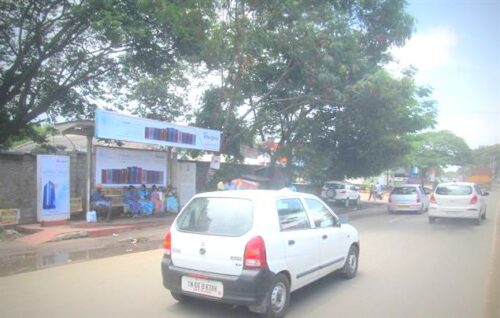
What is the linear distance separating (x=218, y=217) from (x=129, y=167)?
440 inches

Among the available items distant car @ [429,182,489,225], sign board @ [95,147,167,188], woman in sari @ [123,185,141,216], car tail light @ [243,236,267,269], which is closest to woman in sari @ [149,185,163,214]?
sign board @ [95,147,167,188]

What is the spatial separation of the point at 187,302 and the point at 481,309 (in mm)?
3989

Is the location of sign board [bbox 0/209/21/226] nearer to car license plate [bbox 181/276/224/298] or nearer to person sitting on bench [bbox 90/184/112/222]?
person sitting on bench [bbox 90/184/112/222]

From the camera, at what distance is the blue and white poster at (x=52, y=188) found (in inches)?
519

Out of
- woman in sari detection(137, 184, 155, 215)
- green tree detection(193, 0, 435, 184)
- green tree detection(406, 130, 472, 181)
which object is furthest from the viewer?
green tree detection(406, 130, 472, 181)

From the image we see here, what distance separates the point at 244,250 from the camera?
5.23 metres

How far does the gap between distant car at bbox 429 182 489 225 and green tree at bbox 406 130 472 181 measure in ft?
152

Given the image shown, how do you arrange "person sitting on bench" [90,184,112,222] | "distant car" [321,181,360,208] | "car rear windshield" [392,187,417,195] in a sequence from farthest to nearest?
"distant car" [321,181,360,208] < "car rear windshield" [392,187,417,195] < "person sitting on bench" [90,184,112,222]

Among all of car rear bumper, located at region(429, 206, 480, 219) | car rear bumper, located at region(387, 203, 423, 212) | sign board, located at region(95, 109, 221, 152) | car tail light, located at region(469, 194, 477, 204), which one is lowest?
car rear bumper, located at region(387, 203, 423, 212)

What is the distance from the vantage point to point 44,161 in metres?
13.3

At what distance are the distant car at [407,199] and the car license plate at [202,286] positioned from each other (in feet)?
60.0

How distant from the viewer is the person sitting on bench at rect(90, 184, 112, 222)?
14.7m

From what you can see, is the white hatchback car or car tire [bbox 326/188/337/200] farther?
car tire [bbox 326/188/337/200]

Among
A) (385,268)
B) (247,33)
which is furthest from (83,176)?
(385,268)
